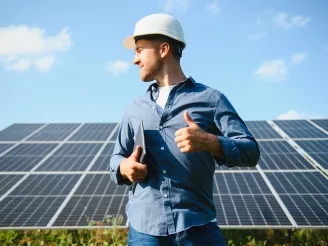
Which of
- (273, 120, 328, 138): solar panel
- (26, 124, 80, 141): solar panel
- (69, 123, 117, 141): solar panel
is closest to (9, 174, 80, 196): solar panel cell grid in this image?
(69, 123, 117, 141): solar panel

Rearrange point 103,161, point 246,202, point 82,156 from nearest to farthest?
1. point 246,202
2. point 103,161
3. point 82,156

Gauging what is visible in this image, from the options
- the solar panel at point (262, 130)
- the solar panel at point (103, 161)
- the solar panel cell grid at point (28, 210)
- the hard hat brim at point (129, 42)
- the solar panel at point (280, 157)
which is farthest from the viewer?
the solar panel at point (262, 130)

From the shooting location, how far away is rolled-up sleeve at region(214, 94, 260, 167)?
1.83 meters

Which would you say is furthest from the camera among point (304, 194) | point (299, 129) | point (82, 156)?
point (299, 129)

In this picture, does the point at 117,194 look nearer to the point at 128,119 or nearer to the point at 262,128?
the point at 128,119

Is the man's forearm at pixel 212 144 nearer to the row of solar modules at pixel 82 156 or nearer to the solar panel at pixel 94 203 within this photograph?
the solar panel at pixel 94 203

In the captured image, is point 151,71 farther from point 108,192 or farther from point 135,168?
point 108,192

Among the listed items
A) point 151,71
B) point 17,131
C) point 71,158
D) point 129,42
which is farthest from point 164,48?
point 17,131

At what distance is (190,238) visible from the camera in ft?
6.07

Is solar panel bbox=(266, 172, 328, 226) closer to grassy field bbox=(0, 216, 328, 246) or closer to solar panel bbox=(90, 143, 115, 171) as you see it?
grassy field bbox=(0, 216, 328, 246)

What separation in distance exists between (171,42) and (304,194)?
590 centimetres

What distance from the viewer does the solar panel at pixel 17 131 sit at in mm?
10720

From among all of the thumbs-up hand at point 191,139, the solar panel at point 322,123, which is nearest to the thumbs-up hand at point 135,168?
the thumbs-up hand at point 191,139

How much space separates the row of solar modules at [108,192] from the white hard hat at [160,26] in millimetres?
4339
